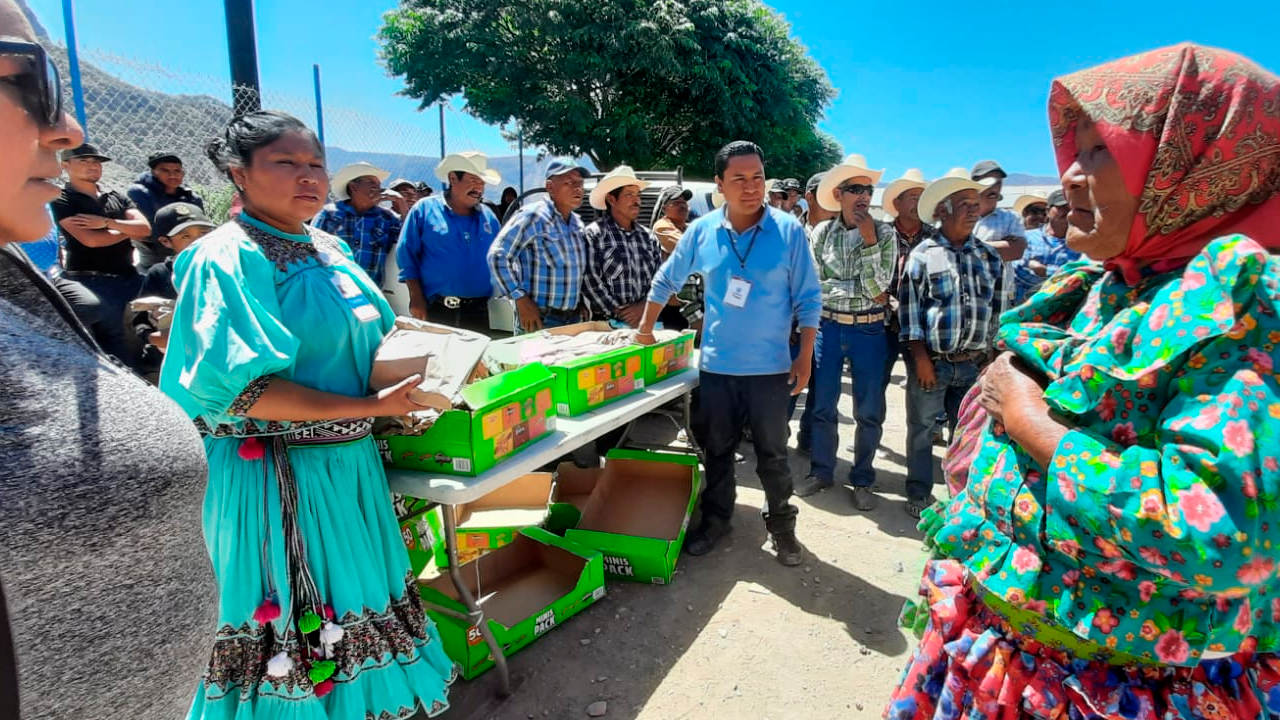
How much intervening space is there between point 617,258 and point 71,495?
3.76 m

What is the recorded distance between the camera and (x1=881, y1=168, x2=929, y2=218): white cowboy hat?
4.48 m

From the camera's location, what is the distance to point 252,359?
155cm

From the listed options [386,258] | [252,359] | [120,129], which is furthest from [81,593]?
[120,129]

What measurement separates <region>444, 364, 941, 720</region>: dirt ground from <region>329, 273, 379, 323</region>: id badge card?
1.57 metres

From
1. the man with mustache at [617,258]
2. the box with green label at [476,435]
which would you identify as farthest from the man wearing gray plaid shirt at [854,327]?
the box with green label at [476,435]

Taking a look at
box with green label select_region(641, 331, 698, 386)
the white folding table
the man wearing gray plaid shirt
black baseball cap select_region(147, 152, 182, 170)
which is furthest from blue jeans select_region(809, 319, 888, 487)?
black baseball cap select_region(147, 152, 182, 170)

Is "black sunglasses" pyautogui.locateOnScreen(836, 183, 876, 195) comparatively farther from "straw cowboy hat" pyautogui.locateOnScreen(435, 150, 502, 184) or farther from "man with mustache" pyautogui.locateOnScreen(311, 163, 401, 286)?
"man with mustache" pyautogui.locateOnScreen(311, 163, 401, 286)

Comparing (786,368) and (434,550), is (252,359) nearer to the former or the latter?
(434,550)

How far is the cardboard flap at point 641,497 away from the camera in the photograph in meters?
3.54

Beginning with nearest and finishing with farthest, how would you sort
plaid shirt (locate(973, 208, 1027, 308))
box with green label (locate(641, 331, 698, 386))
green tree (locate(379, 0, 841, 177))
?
1. box with green label (locate(641, 331, 698, 386))
2. plaid shirt (locate(973, 208, 1027, 308))
3. green tree (locate(379, 0, 841, 177))

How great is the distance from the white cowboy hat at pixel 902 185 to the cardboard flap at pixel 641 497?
2.60 m

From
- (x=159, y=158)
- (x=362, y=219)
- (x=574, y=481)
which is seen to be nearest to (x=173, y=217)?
(x=159, y=158)

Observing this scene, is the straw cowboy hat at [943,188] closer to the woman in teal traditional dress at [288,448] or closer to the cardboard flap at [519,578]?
the cardboard flap at [519,578]

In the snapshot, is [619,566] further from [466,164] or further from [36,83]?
[466,164]
